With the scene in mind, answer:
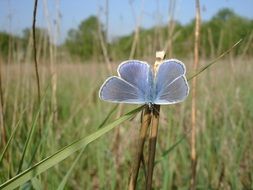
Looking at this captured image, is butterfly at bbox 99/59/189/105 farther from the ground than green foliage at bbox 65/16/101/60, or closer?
closer

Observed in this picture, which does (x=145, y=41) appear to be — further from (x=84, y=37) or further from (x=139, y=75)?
(x=84, y=37)

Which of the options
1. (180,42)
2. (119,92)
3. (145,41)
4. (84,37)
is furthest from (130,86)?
(84,37)

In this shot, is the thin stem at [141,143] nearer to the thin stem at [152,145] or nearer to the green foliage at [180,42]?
the thin stem at [152,145]

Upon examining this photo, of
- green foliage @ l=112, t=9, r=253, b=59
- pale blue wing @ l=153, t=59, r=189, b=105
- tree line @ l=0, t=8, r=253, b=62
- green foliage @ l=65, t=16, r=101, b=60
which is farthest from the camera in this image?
green foliage @ l=65, t=16, r=101, b=60

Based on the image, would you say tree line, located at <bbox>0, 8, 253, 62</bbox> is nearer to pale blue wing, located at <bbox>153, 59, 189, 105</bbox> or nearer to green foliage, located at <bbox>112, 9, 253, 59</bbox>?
green foliage, located at <bbox>112, 9, 253, 59</bbox>

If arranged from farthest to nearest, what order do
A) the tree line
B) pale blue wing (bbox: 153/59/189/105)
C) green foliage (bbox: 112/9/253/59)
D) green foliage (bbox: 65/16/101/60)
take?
green foliage (bbox: 65/16/101/60) → green foliage (bbox: 112/9/253/59) → the tree line → pale blue wing (bbox: 153/59/189/105)

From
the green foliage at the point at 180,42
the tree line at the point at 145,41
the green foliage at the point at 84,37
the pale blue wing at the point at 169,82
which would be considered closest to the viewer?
the pale blue wing at the point at 169,82

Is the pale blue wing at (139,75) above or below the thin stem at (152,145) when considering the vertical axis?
above

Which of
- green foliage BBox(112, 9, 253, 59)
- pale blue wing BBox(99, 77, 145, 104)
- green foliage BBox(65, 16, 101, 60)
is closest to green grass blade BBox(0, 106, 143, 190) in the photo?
pale blue wing BBox(99, 77, 145, 104)

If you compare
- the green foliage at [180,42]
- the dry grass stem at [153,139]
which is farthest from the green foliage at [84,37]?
the dry grass stem at [153,139]
